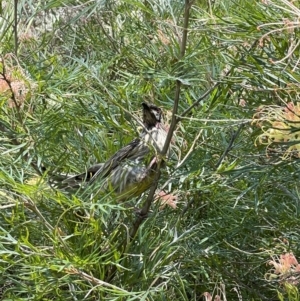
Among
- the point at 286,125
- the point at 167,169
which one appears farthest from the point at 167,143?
the point at 286,125

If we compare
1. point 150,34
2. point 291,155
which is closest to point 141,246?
point 291,155

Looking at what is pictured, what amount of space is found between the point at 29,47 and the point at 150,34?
9.8 inches

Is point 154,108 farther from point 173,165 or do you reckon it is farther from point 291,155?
point 291,155

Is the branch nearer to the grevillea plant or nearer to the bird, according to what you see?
the bird

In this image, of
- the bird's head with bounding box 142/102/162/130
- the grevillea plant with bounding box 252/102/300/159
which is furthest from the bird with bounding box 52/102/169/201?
the grevillea plant with bounding box 252/102/300/159

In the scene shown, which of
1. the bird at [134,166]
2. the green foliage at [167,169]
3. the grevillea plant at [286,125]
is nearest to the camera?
the grevillea plant at [286,125]

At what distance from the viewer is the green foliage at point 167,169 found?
877 millimetres

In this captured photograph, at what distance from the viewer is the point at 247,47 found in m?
0.94

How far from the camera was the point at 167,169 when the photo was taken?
1.10m

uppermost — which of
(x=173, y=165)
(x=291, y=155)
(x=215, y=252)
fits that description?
(x=291, y=155)

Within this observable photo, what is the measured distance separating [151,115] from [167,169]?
0.11 meters

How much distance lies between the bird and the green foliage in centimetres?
2

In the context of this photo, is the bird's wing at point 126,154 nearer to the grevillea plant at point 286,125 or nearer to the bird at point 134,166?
the bird at point 134,166

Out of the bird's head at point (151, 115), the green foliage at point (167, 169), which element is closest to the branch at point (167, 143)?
the green foliage at point (167, 169)
